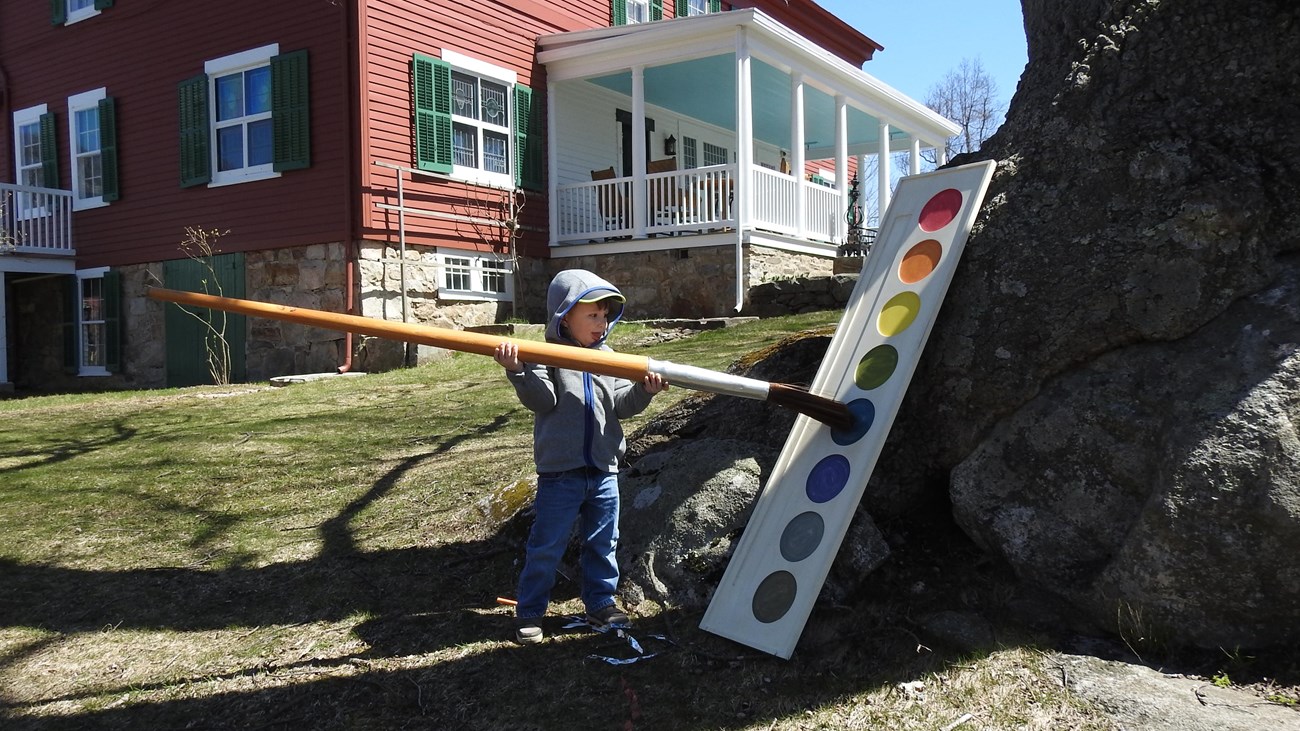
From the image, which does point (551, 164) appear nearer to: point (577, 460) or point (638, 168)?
point (638, 168)

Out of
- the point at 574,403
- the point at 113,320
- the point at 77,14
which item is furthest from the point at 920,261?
the point at 77,14

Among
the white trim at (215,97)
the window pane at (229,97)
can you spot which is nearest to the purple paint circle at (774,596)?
the white trim at (215,97)

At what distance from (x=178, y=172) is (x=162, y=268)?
1.41 m

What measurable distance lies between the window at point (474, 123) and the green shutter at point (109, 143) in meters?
5.36

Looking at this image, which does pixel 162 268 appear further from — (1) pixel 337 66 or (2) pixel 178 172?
(1) pixel 337 66

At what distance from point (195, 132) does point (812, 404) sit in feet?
40.7

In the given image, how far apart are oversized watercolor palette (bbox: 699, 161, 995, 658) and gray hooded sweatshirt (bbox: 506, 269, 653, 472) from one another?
59cm

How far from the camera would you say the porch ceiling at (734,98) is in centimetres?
1430

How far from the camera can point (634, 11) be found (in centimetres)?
1678

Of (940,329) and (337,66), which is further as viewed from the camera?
(337,66)

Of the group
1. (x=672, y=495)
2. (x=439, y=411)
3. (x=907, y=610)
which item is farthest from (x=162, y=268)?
(x=907, y=610)

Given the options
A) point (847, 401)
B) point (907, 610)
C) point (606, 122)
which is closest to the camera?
point (907, 610)

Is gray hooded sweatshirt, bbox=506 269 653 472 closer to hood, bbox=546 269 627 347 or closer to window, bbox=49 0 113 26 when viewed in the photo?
hood, bbox=546 269 627 347

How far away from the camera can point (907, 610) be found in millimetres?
2889
